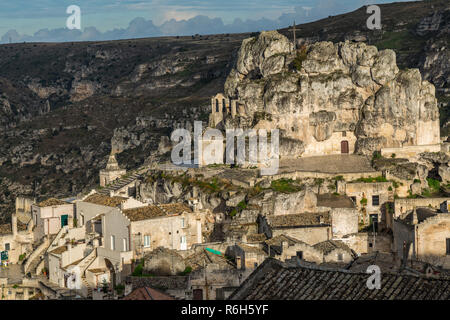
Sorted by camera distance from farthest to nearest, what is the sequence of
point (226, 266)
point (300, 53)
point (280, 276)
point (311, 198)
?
point (300, 53), point (311, 198), point (226, 266), point (280, 276)

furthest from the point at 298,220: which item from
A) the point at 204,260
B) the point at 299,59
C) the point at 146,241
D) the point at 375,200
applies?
the point at 299,59

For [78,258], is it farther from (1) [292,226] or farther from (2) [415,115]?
(2) [415,115]

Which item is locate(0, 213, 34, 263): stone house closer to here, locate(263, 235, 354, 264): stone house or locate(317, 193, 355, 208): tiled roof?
locate(263, 235, 354, 264): stone house

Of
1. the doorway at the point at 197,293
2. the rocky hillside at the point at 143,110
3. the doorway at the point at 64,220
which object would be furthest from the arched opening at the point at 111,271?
the rocky hillside at the point at 143,110

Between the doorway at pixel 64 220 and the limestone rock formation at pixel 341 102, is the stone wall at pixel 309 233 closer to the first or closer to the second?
the limestone rock formation at pixel 341 102

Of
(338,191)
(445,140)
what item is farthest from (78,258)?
(445,140)

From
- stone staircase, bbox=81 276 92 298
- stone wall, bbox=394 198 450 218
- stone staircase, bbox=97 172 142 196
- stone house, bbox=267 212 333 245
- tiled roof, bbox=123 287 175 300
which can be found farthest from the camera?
stone staircase, bbox=97 172 142 196

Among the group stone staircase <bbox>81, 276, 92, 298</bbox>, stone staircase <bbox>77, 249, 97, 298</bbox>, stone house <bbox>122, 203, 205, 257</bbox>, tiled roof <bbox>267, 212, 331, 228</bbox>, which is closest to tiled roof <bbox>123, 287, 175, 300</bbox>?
stone staircase <bbox>81, 276, 92, 298</bbox>
